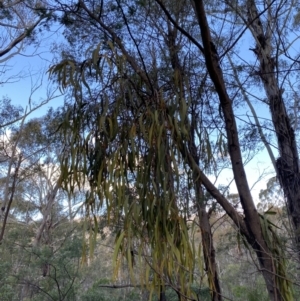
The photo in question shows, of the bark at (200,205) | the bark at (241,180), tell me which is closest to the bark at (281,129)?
the bark at (200,205)

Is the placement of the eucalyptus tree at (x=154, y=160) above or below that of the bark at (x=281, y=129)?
below

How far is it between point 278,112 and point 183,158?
279 cm

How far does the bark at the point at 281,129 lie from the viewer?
3.68m

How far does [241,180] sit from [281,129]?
2.52m

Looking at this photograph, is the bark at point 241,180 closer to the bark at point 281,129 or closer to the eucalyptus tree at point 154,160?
the eucalyptus tree at point 154,160

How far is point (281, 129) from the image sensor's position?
3.95 meters

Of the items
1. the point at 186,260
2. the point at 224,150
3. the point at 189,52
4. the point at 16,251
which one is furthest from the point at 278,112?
the point at 16,251

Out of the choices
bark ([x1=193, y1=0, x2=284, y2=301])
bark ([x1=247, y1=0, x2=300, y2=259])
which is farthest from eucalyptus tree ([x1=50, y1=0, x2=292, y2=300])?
bark ([x1=247, y1=0, x2=300, y2=259])

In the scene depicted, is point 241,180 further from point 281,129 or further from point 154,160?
point 281,129

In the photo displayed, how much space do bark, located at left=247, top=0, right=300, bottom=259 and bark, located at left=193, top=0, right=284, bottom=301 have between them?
2050 millimetres

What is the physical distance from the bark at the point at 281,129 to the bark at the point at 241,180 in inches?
80.7

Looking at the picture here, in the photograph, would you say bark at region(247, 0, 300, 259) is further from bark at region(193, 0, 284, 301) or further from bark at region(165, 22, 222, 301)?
bark at region(193, 0, 284, 301)

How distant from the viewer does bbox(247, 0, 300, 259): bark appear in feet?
12.1

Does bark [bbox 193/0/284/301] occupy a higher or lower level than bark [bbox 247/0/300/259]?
lower
